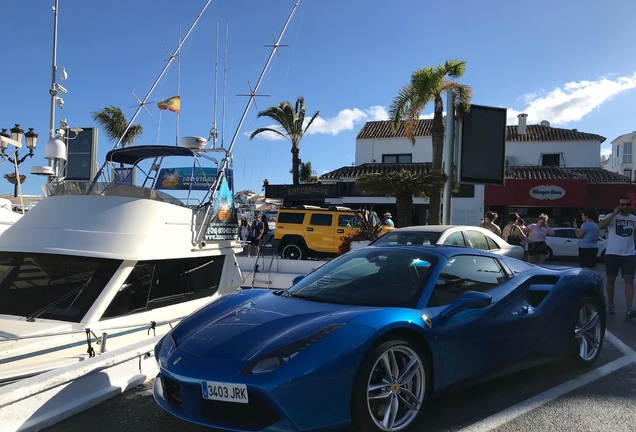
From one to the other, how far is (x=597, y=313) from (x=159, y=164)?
688 cm

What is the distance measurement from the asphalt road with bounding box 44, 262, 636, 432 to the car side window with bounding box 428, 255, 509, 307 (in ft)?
2.23

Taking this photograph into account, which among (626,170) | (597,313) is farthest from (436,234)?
(626,170)

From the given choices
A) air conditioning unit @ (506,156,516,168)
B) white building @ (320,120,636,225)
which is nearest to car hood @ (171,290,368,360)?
white building @ (320,120,636,225)

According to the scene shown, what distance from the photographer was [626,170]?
5131 centimetres

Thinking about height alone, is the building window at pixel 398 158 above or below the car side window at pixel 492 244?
above

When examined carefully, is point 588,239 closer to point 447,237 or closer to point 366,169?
point 447,237

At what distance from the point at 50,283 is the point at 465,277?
4.31 meters

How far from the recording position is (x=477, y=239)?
8.87 m

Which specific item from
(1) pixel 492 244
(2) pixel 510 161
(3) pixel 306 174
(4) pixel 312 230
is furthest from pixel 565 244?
(3) pixel 306 174

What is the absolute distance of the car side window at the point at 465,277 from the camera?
371cm

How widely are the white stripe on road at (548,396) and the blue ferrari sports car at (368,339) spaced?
18cm

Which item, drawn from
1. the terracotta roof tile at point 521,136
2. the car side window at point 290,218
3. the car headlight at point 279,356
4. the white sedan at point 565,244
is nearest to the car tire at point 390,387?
the car headlight at point 279,356

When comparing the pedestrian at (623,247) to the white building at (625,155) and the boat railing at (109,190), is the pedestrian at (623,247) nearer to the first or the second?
the boat railing at (109,190)

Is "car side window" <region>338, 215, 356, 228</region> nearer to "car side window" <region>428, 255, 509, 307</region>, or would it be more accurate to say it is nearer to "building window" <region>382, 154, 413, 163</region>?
"car side window" <region>428, 255, 509, 307</region>
